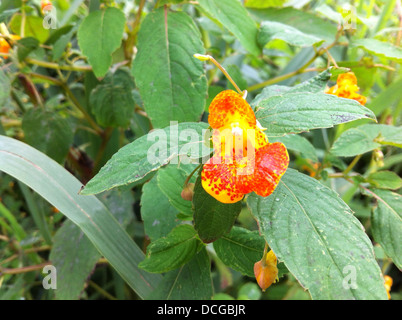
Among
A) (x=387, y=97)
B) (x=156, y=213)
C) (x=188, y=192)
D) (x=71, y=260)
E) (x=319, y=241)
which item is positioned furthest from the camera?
(x=387, y=97)

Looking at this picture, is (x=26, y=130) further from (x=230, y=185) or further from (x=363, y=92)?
(x=363, y=92)

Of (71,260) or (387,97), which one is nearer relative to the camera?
(71,260)

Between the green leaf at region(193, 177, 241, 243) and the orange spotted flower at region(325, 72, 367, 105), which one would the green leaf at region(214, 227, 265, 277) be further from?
the orange spotted flower at region(325, 72, 367, 105)

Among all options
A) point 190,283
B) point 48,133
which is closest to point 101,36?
point 48,133

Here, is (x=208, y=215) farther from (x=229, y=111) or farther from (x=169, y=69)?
(x=169, y=69)

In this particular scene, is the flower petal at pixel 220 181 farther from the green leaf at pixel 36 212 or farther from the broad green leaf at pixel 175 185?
the green leaf at pixel 36 212

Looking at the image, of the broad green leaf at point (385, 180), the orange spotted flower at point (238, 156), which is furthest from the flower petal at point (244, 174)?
the broad green leaf at point (385, 180)
